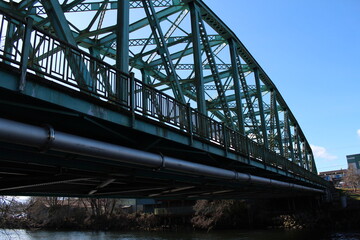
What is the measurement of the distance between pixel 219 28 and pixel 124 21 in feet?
42.0

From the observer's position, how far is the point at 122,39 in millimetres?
8781

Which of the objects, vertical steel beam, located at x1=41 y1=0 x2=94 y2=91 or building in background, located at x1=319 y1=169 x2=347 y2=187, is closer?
vertical steel beam, located at x1=41 y1=0 x2=94 y2=91

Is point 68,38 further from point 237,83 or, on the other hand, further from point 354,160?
point 354,160

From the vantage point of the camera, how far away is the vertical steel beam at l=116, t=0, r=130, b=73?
8.57 m

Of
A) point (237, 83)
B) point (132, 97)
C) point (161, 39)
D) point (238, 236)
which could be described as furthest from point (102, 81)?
point (238, 236)

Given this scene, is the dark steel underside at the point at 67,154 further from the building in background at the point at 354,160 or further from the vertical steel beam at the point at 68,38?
the building in background at the point at 354,160

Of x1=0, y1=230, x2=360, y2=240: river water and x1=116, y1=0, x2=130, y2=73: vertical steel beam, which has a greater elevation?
x1=116, y1=0, x2=130, y2=73: vertical steel beam

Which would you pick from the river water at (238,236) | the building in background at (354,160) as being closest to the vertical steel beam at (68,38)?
the river water at (238,236)

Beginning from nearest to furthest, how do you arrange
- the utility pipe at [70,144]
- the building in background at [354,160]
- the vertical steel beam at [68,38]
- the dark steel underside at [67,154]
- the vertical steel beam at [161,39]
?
the utility pipe at [70,144], the dark steel underside at [67,154], the vertical steel beam at [68,38], the vertical steel beam at [161,39], the building in background at [354,160]

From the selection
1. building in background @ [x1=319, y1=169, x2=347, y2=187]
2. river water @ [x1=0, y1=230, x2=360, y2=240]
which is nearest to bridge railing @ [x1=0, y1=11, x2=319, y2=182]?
river water @ [x1=0, y1=230, x2=360, y2=240]

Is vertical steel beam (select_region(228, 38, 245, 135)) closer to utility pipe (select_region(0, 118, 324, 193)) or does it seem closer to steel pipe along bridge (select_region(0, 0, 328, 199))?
steel pipe along bridge (select_region(0, 0, 328, 199))

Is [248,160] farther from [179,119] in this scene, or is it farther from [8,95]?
[8,95]

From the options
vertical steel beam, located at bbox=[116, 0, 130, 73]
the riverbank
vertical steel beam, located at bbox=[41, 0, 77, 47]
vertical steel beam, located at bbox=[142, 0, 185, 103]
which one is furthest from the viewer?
the riverbank

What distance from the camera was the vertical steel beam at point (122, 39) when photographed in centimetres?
857
